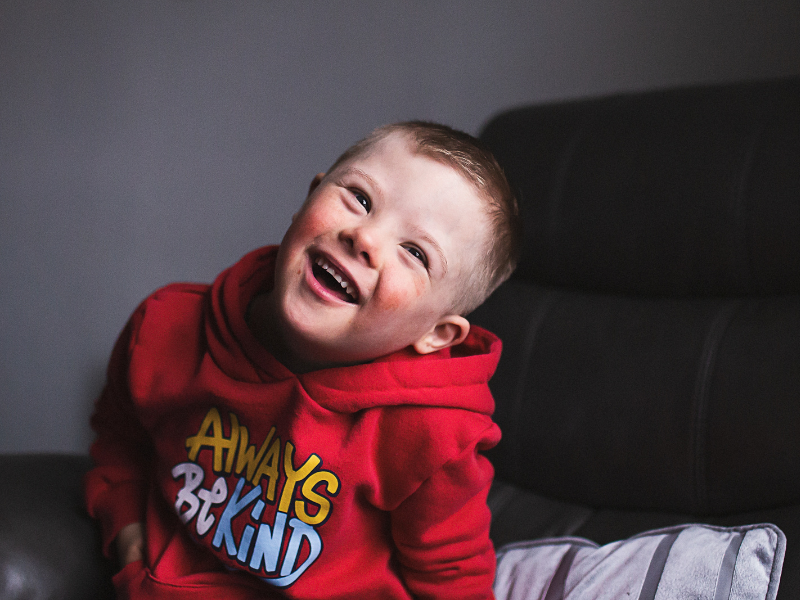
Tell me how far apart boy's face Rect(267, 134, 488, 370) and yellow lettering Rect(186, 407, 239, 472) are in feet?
0.42

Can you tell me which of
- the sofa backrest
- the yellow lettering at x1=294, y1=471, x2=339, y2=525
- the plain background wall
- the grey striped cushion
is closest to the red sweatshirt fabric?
the yellow lettering at x1=294, y1=471, x2=339, y2=525

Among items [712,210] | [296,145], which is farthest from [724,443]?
[296,145]

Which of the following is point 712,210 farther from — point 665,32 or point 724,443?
point 665,32

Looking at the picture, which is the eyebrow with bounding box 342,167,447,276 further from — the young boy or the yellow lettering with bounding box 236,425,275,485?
the yellow lettering with bounding box 236,425,275,485

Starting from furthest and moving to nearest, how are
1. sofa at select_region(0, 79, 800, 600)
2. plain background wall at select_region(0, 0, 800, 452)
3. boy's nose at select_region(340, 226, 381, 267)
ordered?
plain background wall at select_region(0, 0, 800, 452) < sofa at select_region(0, 79, 800, 600) < boy's nose at select_region(340, 226, 381, 267)

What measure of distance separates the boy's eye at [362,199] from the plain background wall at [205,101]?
2.28 ft

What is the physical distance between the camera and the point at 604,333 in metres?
1.19

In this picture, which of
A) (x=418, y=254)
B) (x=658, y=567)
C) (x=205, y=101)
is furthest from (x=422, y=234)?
(x=205, y=101)

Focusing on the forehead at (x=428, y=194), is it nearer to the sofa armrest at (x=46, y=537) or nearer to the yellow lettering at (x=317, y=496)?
the yellow lettering at (x=317, y=496)

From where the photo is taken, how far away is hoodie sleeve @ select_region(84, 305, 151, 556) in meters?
0.90

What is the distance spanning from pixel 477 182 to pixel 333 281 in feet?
0.66

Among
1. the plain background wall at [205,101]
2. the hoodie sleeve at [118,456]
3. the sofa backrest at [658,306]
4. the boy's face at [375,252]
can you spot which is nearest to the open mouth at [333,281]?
the boy's face at [375,252]

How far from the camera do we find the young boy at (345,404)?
759mm

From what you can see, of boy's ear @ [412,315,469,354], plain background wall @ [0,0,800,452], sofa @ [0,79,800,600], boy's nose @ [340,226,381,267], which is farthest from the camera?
plain background wall @ [0,0,800,452]
